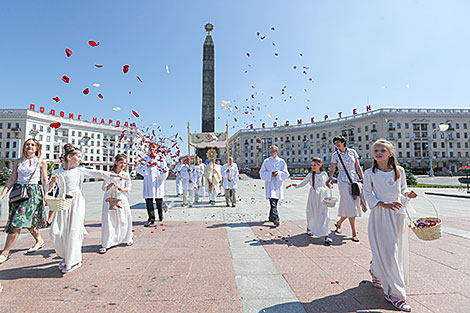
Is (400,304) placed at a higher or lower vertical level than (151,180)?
lower

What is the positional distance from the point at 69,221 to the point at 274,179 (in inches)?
169

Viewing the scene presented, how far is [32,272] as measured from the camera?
3148 millimetres

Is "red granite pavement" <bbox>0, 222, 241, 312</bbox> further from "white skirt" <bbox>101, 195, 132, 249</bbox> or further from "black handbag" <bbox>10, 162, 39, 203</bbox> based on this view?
"black handbag" <bbox>10, 162, 39, 203</bbox>

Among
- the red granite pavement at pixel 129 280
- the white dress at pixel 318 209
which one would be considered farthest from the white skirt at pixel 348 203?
the red granite pavement at pixel 129 280

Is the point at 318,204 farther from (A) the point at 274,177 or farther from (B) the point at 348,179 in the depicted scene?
(A) the point at 274,177

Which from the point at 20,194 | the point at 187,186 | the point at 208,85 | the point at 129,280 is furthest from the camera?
the point at 208,85

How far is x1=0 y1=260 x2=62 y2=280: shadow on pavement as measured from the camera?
9.90 ft

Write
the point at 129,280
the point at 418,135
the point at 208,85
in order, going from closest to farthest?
the point at 129,280 < the point at 208,85 < the point at 418,135

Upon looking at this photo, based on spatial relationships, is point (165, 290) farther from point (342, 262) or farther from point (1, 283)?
point (342, 262)

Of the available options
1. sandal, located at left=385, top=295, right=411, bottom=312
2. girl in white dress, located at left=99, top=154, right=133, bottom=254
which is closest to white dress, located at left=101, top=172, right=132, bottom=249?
girl in white dress, located at left=99, top=154, right=133, bottom=254

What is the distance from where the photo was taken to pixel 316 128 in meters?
71.3

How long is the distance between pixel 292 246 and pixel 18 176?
4.59 m

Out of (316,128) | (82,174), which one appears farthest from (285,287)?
(316,128)

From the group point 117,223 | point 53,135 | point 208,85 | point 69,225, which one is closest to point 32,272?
point 69,225
